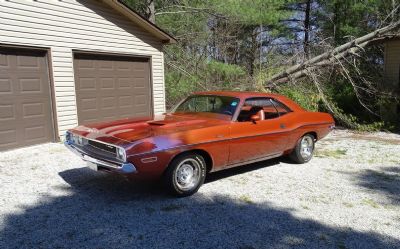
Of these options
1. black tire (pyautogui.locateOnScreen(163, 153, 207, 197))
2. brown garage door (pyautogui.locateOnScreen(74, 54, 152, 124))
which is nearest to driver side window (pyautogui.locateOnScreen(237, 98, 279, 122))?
black tire (pyautogui.locateOnScreen(163, 153, 207, 197))

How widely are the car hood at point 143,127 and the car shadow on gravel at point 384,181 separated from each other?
2582 mm

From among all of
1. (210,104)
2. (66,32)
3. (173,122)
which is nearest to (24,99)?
(66,32)

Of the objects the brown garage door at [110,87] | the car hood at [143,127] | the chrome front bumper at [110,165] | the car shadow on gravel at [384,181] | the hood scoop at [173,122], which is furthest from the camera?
the brown garage door at [110,87]

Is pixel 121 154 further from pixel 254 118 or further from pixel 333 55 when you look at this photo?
pixel 333 55

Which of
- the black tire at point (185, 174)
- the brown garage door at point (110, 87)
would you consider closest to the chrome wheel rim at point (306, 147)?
the black tire at point (185, 174)

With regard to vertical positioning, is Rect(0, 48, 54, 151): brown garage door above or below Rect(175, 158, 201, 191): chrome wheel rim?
above

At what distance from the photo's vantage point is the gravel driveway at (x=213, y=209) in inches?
144

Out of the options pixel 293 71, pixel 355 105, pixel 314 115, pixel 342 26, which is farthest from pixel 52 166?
pixel 342 26

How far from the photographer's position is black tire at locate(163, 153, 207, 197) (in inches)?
181

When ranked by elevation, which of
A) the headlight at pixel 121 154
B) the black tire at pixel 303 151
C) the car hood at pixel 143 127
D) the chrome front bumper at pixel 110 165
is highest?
the car hood at pixel 143 127

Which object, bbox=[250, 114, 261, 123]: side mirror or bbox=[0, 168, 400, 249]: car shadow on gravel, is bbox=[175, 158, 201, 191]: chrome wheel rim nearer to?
bbox=[0, 168, 400, 249]: car shadow on gravel

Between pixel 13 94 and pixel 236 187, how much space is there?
5516 millimetres

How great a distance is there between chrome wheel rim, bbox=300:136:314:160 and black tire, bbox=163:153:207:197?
8.64 ft

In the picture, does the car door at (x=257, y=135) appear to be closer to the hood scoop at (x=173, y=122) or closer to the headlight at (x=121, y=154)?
the hood scoop at (x=173, y=122)
